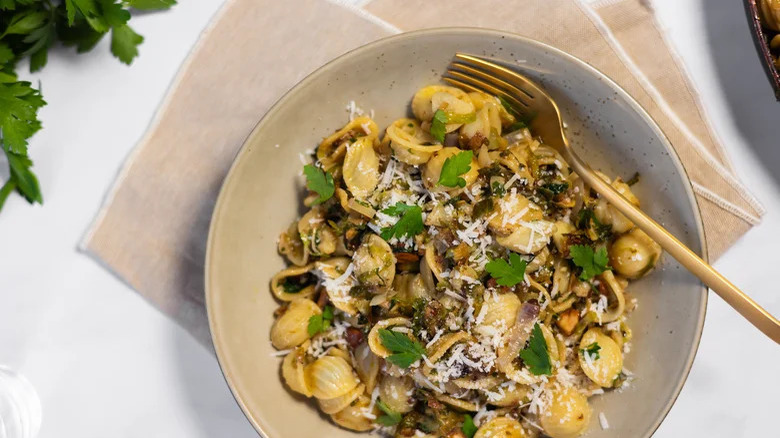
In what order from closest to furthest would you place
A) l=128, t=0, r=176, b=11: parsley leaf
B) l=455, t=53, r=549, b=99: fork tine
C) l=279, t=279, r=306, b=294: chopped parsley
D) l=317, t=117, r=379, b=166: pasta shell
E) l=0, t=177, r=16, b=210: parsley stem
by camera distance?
l=455, t=53, r=549, b=99: fork tine → l=317, t=117, r=379, b=166: pasta shell → l=279, t=279, r=306, b=294: chopped parsley → l=128, t=0, r=176, b=11: parsley leaf → l=0, t=177, r=16, b=210: parsley stem

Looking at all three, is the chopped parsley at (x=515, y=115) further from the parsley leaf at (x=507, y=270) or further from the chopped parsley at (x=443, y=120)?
the parsley leaf at (x=507, y=270)

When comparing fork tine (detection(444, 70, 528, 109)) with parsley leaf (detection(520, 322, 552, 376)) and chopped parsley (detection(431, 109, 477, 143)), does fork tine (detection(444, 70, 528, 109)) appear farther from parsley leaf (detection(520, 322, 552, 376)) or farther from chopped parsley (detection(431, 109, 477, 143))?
parsley leaf (detection(520, 322, 552, 376))

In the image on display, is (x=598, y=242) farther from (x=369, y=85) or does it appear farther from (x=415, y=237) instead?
(x=369, y=85)

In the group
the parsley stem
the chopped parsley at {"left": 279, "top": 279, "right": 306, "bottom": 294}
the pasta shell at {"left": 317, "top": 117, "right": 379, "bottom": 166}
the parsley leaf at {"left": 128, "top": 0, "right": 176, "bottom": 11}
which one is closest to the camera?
the pasta shell at {"left": 317, "top": 117, "right": 379, "bottom": 166}

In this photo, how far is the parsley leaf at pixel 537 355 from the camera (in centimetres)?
228

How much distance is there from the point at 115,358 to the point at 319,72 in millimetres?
1620

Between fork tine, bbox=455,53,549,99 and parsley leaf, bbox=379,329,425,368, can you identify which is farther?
fork tine, bbox=455,53,549,99

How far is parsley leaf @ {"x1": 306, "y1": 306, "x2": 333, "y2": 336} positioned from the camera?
253 centimetres

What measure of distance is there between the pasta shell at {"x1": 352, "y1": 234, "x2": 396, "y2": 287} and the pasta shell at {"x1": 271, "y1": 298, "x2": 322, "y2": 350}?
0.29 meters

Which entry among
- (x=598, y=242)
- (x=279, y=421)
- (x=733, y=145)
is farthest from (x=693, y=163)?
(x=279, y=421)

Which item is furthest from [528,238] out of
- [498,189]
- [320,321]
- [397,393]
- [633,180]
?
[320,321]

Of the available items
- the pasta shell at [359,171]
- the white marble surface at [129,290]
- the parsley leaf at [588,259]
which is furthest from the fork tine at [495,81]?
the white marble surface at [129,290]

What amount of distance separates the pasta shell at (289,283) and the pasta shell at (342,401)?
0.43m

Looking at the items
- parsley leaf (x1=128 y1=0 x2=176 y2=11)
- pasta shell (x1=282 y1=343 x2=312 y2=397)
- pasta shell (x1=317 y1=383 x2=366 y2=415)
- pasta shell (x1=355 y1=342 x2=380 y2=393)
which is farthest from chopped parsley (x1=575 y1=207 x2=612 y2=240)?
parsley leaf (x1=128 y1=0 x2=176 y2=11)
